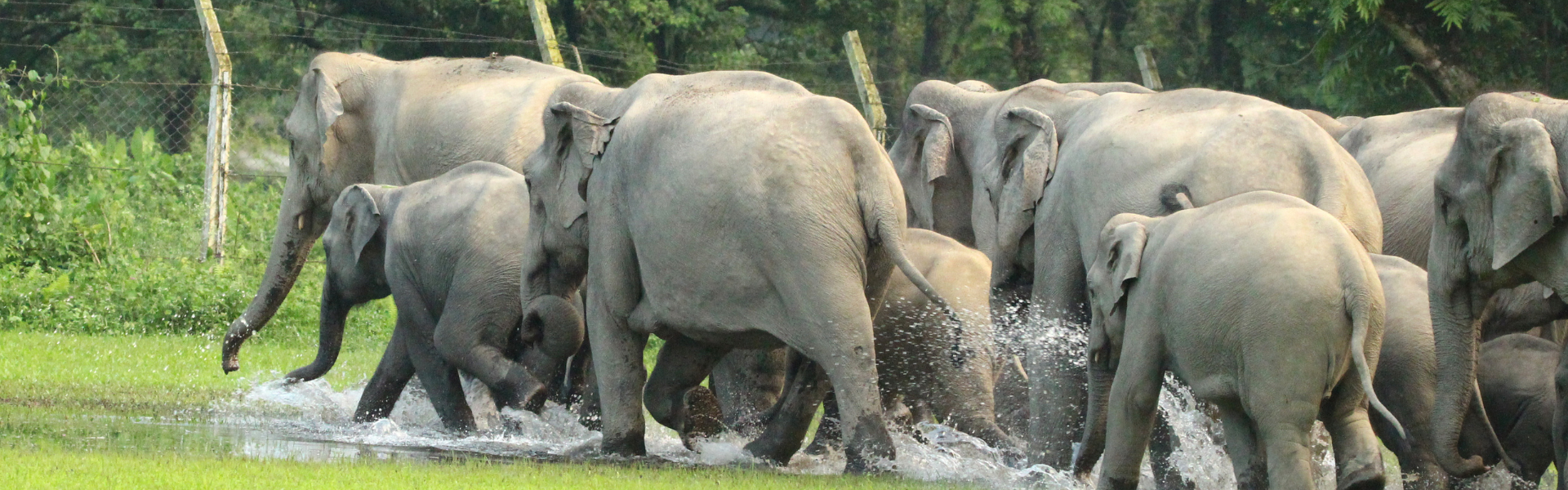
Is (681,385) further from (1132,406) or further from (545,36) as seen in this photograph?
(545,36)

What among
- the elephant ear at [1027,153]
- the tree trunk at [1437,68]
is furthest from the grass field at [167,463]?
the tree trunk at [1437,68]

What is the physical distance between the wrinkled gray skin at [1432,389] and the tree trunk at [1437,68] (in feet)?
22.2

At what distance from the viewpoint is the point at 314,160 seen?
480 inches

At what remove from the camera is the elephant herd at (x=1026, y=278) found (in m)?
5.86

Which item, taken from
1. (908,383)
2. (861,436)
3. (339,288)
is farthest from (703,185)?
(339,288)

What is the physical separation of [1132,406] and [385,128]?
660 cm

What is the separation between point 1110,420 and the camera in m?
6.28

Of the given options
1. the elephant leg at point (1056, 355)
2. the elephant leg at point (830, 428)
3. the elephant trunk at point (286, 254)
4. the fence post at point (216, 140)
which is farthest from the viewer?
the fence post at point (216, 140)

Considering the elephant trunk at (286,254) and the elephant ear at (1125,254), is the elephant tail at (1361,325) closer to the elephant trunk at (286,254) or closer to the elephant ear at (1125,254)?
the elephant ear at (1125,254)

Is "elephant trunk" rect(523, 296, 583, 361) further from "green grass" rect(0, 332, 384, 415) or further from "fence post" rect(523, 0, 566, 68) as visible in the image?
"fence post" rect(523, 0, 566, 68)

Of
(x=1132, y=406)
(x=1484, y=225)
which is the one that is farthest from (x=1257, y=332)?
(x=1484, y=225)

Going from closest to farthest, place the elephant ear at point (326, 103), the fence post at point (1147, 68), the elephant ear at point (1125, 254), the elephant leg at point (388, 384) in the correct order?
the elephant ear at point (1125, 254)
the elephant leg at point (388, 384)
the elephant ear at point (326, 103)
the fence post at point (1147, 68)

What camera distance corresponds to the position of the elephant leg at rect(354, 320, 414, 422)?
9859mm

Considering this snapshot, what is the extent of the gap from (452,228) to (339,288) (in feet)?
4.50
